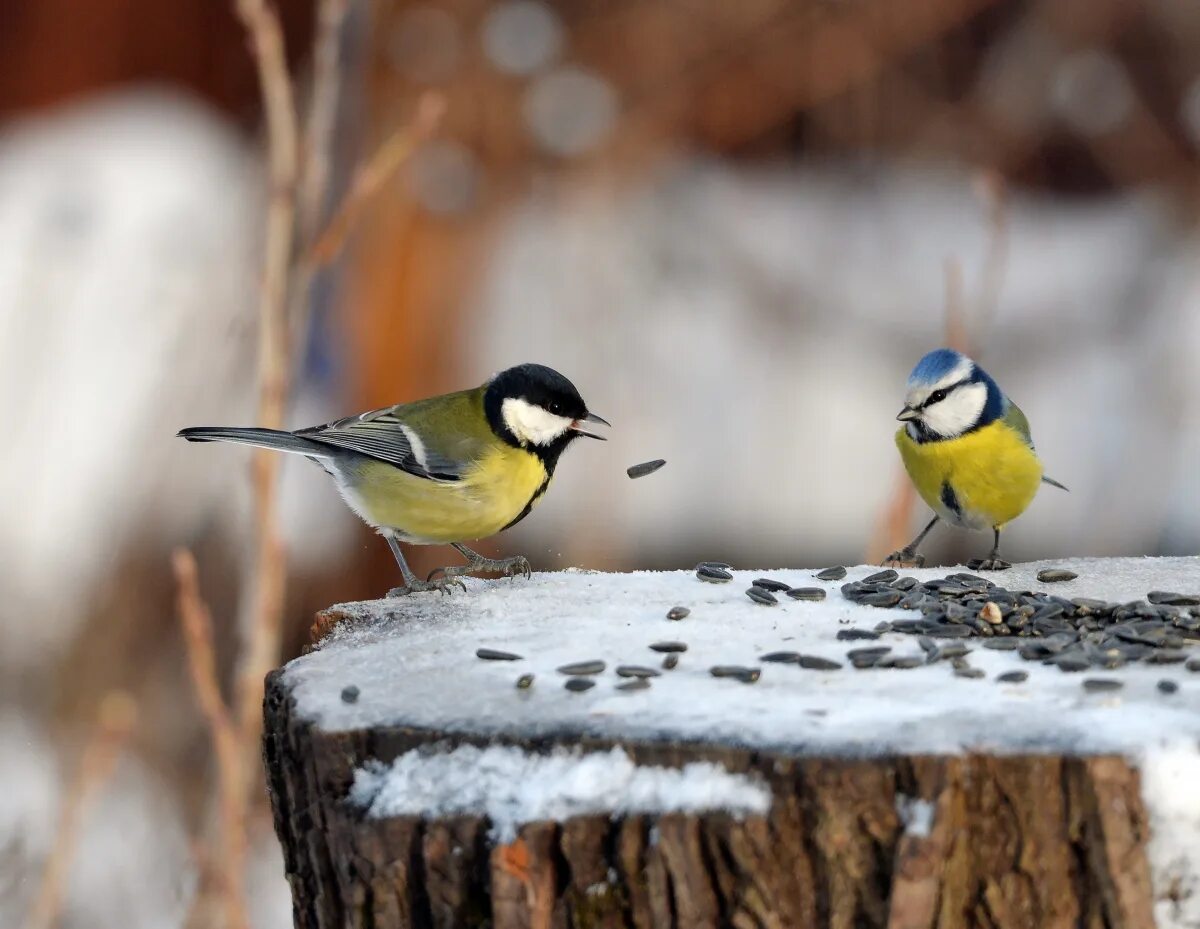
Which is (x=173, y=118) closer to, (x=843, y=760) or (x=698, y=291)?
(x=698, y=291)

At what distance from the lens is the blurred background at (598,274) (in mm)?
4215

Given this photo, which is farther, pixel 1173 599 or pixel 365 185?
pixel 365 185

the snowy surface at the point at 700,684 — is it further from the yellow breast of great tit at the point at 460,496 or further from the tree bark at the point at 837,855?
the yellow breast of great tit at the point at 460,496

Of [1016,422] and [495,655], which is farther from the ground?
[1016,422]

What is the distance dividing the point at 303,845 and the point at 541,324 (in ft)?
13.4

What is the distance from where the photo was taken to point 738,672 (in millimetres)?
1877

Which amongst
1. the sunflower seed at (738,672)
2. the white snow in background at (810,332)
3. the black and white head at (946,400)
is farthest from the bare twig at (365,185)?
the white snow in background at (810,332)

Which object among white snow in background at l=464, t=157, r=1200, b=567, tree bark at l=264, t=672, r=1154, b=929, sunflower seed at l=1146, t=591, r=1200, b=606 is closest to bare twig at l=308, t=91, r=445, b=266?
tree bark at l=264, t=672, r=1154, b=929

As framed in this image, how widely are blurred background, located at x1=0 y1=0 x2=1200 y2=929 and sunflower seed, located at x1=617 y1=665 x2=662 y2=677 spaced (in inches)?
87.0

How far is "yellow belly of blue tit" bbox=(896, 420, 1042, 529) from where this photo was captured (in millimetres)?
3285

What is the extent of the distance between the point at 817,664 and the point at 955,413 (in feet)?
4.98

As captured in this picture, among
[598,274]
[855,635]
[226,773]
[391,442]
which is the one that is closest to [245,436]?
[391,442]

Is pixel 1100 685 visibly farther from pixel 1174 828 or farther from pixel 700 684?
pixel 700 684

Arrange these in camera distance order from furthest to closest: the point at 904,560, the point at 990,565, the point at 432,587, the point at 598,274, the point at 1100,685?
the point at 598,274 → the point at 904,560 → the point at 990,565 → the point at 432,587 → the point at 1100,685
